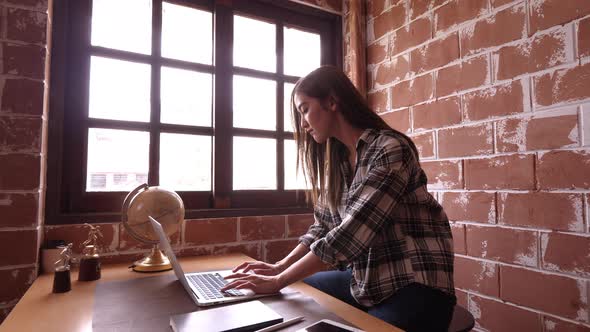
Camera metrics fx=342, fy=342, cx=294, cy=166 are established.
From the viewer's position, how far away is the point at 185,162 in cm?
178

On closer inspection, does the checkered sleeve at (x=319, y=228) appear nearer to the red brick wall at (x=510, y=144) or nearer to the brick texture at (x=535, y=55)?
the red brick wall at (x=510, y=144)

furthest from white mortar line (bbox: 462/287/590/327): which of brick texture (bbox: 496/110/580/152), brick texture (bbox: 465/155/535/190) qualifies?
brick texture (bbox: 496/110/580/152)

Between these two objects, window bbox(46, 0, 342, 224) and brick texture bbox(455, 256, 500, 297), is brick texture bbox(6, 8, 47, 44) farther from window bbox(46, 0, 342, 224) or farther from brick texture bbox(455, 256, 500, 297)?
brick texture bbox(455, 256, 500, 297)

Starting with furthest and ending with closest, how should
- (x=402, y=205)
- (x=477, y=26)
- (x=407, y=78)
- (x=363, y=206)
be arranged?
(x=407, y=78), (x=477, y=26), (x=402, y=205), (x=363, y=206)

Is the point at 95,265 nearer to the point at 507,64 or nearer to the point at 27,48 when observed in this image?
the point at 27,48

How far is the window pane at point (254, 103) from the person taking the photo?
193cm

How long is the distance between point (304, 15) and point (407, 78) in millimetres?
804

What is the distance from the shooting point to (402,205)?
3.54 feet

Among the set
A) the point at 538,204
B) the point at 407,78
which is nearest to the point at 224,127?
the point at 407,78

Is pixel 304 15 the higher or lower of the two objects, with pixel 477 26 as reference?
higher

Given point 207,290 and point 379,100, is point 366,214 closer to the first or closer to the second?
point 207,290

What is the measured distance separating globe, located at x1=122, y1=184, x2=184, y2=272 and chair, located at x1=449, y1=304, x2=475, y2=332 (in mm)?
1005

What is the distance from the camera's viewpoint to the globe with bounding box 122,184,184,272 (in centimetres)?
128

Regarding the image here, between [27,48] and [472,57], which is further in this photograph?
[472,57]
